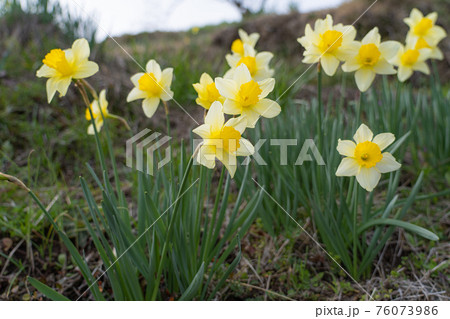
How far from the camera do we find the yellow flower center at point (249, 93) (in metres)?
1.03

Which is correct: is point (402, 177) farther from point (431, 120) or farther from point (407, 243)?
point (407, 243)

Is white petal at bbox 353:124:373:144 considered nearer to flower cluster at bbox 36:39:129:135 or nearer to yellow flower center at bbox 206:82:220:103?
yellow flower center at bbox 206:82:220:103

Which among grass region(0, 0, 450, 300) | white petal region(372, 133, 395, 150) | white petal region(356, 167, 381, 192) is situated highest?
white petal region(372, 133, 395, 150)

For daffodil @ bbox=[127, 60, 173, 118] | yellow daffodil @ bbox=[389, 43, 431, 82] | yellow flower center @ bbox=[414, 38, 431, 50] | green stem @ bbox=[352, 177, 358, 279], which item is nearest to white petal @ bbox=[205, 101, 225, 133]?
daffodil @ bbox=[127, 60, 173, 118]

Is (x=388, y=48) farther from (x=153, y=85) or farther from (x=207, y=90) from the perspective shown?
(x=153, y=85)

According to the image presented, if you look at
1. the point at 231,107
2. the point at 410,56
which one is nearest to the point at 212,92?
the point at 231,107

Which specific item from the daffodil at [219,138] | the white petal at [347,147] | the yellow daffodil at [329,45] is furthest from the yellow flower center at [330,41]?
the daffodil at [219,138]

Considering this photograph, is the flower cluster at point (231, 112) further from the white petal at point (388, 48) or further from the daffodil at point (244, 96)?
the white petal at point (388, 48)

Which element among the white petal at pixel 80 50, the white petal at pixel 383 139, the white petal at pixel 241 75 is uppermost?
the white petal at pixel 80 50

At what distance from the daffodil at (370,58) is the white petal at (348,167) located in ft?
1.07

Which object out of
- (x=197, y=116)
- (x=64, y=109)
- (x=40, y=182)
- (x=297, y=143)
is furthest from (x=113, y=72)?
(x=297, y=143)

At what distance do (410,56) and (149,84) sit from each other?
1.34 meters

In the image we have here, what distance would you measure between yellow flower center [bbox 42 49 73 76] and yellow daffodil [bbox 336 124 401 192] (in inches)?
35.7

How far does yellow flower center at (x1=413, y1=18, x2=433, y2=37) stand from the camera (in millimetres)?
1961
